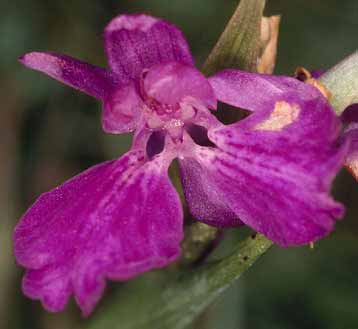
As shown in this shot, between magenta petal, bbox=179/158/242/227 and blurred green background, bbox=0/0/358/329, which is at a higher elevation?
magenta petal, bbox=179/158/242/227

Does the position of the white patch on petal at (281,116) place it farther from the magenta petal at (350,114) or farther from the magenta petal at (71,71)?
the magenta petal at (71,71)

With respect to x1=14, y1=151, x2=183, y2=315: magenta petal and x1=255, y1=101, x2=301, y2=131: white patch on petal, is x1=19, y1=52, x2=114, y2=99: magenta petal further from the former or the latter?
x1=255, y1=101, x2=301, y2=131: white patch on petal

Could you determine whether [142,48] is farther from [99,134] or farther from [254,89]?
[99,134]

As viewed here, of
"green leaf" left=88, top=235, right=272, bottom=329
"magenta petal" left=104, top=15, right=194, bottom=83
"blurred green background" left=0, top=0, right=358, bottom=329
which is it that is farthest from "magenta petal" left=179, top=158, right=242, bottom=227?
"blurred green background" left=0, top=0, right=358, bottom=329

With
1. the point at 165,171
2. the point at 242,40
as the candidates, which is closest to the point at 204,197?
the point at 165,171

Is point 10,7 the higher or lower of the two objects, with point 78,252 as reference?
lower

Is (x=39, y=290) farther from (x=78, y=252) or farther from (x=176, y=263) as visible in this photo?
(x=176, y=263)

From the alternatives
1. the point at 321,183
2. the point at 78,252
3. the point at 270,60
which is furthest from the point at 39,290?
the point at 270,60
